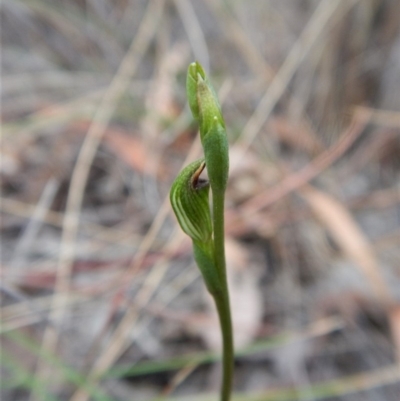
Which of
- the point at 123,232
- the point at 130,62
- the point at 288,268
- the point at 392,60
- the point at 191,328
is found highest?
the point at 130,62

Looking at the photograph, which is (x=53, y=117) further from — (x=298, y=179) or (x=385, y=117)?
(x=385, y=117)

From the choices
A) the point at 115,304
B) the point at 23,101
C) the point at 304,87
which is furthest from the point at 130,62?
the point at 115,304

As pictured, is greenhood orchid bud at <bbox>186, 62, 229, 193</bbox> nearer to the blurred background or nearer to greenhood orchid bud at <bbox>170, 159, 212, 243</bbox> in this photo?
greenhood orchid bud at <bbox>170, 159, 212, 243</bbox>

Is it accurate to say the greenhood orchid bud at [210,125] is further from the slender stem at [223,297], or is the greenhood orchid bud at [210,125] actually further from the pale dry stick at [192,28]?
the pale dry stick at [192,28]

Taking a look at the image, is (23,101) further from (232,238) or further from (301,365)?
(301,365)

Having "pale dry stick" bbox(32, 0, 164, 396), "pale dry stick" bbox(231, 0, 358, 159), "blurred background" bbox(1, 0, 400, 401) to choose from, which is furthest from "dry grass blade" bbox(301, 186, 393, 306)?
"pale dry stick" bbox(32, 0, 164, 396)

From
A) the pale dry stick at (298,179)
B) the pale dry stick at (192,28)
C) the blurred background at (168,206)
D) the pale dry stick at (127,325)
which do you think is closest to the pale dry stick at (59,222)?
the blurred background at (168,206)
